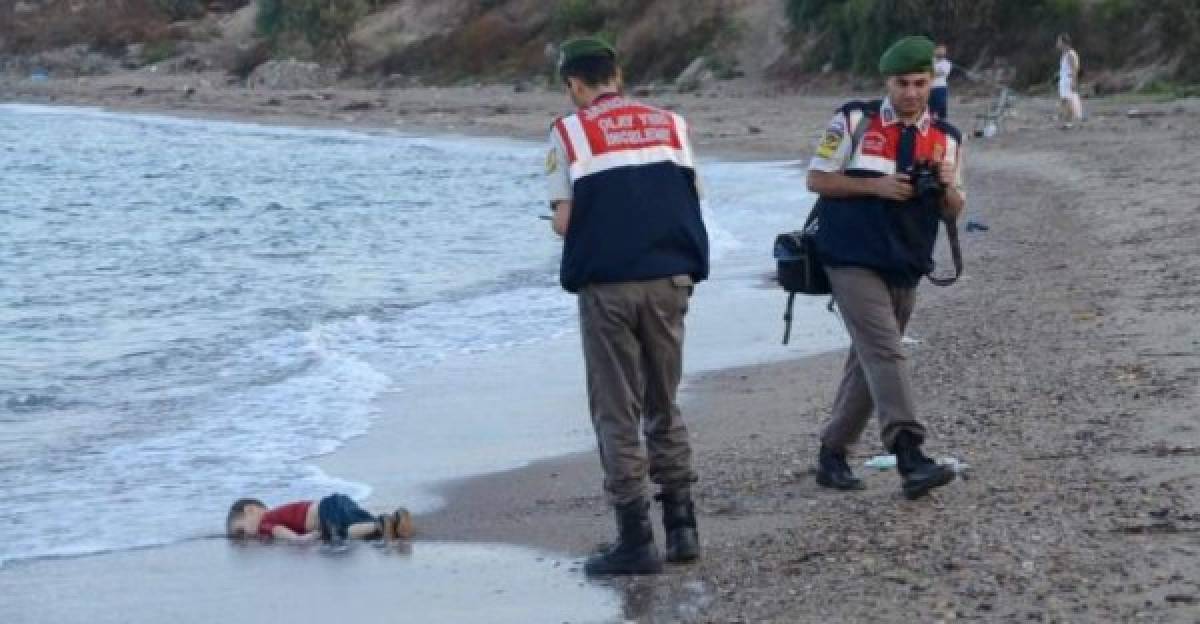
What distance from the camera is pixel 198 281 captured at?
65.2 feet

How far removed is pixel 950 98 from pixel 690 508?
108 ft

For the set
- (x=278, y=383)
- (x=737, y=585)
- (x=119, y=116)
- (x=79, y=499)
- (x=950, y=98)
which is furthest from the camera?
(x=119, y=116)

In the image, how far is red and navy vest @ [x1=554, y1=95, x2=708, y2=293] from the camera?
21.8 feet

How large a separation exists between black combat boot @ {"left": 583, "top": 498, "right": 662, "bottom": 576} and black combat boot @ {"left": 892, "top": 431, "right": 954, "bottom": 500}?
1016 millimetres

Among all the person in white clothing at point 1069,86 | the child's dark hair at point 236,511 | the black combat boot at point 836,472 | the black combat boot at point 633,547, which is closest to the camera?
the black combat boot at point 633,547

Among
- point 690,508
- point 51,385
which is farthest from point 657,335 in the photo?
point 51,385

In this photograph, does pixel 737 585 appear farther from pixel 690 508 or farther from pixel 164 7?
pixel 164 7

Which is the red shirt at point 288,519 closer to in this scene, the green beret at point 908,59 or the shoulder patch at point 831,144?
the shoulder patch at point 831,144

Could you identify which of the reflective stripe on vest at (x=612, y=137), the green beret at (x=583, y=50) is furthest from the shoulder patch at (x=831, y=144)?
the green beret at (x=583, y=50)

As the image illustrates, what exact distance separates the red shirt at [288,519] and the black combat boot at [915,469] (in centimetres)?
229

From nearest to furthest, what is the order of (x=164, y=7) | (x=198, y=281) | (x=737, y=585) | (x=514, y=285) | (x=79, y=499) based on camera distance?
(x=737, y=585) → (x=79, y=499) → (x=514, y=285) → (x=198, y=281) → (x=164, y=7)

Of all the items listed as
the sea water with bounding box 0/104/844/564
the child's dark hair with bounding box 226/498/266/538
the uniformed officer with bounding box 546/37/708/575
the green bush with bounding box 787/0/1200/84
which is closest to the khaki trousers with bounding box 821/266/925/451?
the uniformed officer with bounding box 546/37/708/575

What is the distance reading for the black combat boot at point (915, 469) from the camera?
286 inches

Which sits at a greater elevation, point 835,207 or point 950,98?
point 835,207
